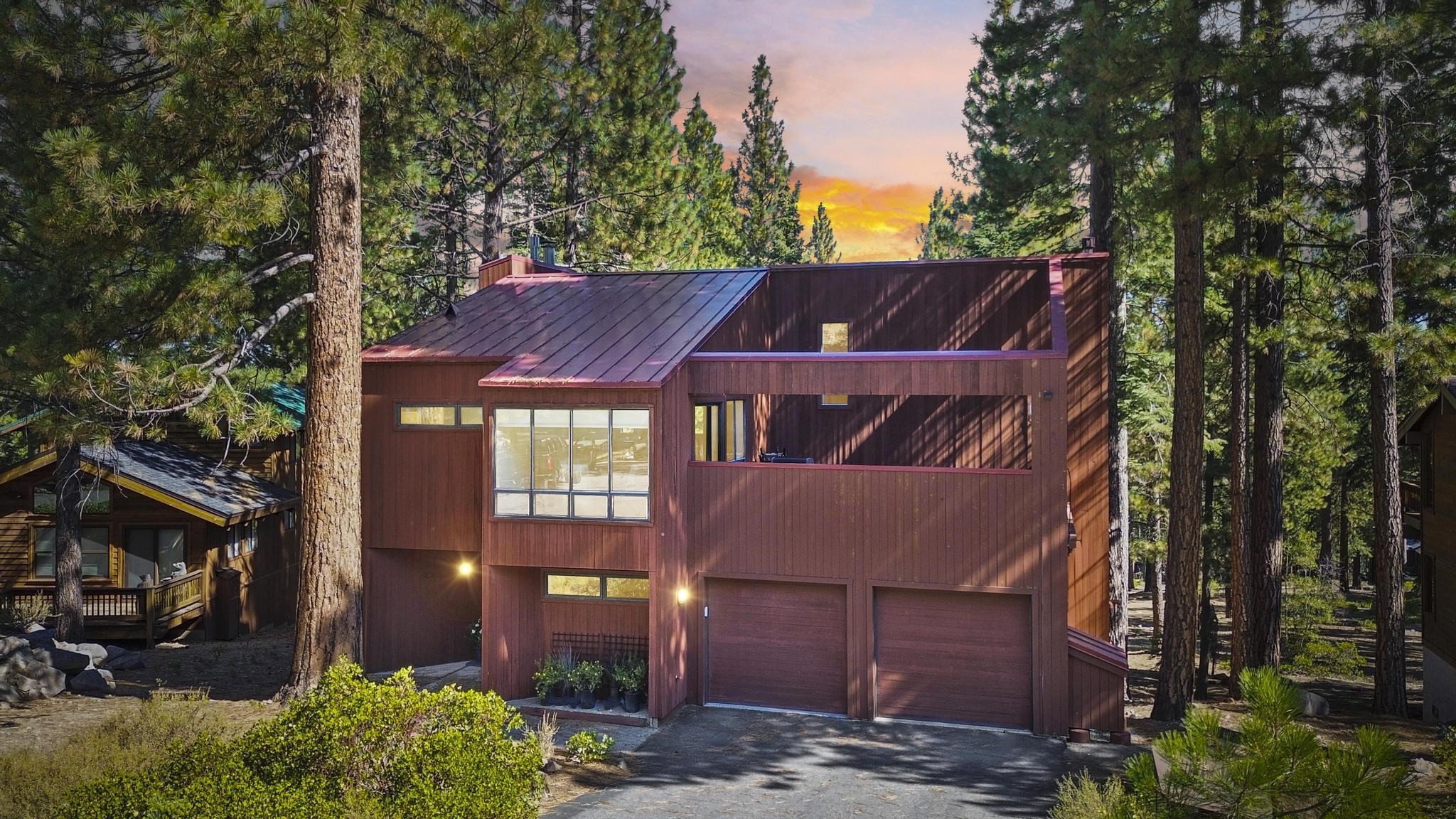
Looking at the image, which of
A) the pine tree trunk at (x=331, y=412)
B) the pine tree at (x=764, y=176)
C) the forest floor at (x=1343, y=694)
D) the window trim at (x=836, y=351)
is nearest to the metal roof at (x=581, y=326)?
the window trim at (x=836, y=351)

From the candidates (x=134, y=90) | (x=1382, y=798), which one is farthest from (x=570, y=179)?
(x=1382, y=798)

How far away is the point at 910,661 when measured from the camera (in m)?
15.1

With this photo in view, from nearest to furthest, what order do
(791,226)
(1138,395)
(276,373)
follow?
1. (276,373)
2. (1138,395)
3. (791,226)

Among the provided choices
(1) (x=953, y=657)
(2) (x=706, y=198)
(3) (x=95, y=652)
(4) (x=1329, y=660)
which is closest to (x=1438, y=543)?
(4) (x=1329, y=660)

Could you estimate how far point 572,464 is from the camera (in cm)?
1516

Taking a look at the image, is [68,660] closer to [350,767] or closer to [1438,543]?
[350,767]

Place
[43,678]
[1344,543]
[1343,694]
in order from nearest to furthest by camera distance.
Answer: [43,678] → [1343,694] → [1344,543]

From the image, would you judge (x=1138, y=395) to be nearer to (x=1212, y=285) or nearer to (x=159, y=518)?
(x=1212, y=285)

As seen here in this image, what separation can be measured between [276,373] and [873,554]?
1086cm

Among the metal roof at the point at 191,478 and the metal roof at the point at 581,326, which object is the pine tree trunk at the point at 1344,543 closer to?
the metal roof at the point at 581,326

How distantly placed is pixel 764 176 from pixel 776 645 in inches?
1596

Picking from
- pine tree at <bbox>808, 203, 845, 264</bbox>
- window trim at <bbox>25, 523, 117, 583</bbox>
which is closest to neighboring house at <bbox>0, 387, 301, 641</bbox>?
window trim at <bbox>25, 523, 117, 583</bbox>

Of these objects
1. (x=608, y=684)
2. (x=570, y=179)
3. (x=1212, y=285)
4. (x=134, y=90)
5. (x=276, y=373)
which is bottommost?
(x=608, y=684)

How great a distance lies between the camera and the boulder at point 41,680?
1435cm
